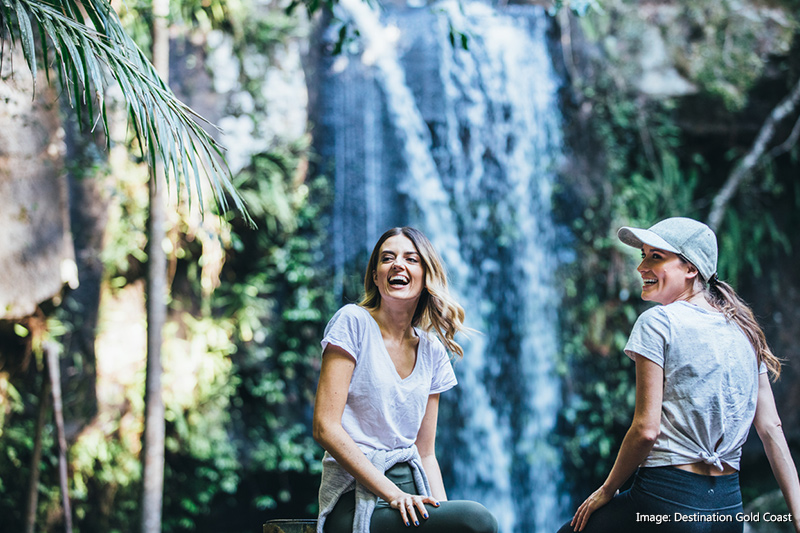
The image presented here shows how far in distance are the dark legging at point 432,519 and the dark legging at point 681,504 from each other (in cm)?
46

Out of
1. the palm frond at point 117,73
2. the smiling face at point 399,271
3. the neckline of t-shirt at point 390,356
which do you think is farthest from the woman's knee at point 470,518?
the palm frond at point 117,73

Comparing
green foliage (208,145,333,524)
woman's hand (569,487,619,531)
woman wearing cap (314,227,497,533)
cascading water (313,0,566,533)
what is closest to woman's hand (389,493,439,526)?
woman wearing cap (314,227,497,533)

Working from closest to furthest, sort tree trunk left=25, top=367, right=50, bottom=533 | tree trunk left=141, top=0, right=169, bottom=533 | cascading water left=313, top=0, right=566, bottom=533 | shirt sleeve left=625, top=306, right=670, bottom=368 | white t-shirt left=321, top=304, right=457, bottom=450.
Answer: shirt sleeve left=625, top=306, right=670, bottom=368 < white t-shirt left=321, top=304, right=457, bottom=450 < tree trunk left=141, top=0, right=169, bottom=533 < tree trunk left=25, top=367, right=50, bottom=533 < cascading water left=313, top=0, right=566, bottom=533

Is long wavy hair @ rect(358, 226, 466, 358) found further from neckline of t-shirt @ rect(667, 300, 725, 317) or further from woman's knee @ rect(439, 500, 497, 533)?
neckline of t-shirt @ rect(667, 300, 725, 317)

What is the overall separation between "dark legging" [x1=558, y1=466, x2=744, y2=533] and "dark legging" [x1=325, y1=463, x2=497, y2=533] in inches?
18.2

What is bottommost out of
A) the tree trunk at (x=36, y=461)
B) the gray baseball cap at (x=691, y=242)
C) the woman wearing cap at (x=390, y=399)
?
the tree trunk at (x=36, y=461)

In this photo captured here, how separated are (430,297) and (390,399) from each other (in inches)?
16.6

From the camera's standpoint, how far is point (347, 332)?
2.04m

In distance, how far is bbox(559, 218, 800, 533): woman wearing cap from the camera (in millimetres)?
1909

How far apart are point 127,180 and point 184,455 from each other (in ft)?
9.76

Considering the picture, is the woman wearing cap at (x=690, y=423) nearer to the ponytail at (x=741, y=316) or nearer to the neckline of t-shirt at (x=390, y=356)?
the ponytail at (x=741, y=316)

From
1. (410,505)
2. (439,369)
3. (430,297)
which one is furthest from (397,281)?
(410,505)

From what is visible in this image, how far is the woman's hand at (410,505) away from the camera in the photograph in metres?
1.86

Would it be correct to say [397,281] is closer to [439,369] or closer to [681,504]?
[439,369]
